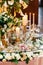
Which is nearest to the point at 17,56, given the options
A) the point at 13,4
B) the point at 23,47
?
the point at 23,47

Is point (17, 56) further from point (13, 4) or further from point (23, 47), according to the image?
point (13, 4)

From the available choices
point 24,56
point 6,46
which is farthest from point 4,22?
point 24,56

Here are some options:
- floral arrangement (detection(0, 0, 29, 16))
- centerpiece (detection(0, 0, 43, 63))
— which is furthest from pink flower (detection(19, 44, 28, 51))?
floral arrangement (detection(0, 0, 29, 16))

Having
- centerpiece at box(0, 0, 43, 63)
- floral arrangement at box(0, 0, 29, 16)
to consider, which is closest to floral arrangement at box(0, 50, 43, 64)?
centerpiece at box(0, 0, 43, 63)

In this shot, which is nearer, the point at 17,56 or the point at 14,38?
the point at 17,56

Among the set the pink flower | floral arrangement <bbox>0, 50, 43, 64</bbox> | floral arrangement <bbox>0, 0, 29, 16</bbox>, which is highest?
floral arrangement <bbox>0, 0, 29, 16</bbox>

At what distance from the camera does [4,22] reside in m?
1.64

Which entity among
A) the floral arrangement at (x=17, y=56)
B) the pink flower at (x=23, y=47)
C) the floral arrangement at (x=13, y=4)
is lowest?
the floral arrangement at (x=17, y=56)

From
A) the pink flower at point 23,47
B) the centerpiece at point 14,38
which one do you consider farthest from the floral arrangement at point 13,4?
the pink flower at point 23,47

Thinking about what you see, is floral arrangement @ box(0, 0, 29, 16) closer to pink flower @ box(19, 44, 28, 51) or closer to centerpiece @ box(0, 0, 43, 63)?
centerpiece @ box(0, 0, 43, 63)

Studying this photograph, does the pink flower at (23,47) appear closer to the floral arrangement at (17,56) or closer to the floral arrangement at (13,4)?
the floral arrangement at (17,56)

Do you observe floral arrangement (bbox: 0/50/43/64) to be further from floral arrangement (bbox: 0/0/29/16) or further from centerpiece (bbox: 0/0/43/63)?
floral arrangement (bbox: 0/0/29/16)

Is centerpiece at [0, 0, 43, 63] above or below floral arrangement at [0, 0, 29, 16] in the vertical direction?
below

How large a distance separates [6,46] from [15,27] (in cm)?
16
